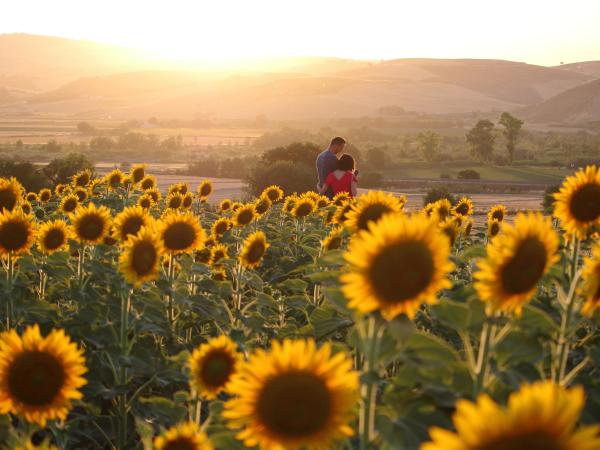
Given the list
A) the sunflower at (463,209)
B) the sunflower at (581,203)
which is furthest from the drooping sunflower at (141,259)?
the sunflower at (463,209)

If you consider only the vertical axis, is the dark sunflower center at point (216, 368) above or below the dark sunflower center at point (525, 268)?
below

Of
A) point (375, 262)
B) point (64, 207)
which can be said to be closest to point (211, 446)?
point (375, 262)

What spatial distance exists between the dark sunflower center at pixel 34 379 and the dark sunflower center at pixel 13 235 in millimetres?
2290

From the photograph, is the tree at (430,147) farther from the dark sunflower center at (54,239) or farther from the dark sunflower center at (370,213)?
the dark sunflower center at (370,213)

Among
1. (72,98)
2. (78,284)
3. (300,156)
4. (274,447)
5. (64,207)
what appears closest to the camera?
(274,447)

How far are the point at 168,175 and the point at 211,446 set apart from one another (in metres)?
42.0

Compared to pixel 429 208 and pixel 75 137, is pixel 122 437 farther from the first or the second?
pixel 75 137

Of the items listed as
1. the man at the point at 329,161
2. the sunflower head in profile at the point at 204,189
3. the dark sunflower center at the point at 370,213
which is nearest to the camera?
the dark sunflower center at the point at 370,213

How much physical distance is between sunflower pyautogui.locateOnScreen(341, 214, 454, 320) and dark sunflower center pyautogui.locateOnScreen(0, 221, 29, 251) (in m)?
3.23

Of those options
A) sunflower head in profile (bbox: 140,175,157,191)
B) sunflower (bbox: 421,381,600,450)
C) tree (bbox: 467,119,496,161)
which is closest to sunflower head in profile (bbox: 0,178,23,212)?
sunflower head in profile (bbox: 140,175,157,191)

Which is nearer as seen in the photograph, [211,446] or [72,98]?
[211,446]

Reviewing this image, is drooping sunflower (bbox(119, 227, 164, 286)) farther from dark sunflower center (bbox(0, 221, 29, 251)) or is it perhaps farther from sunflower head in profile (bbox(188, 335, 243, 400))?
sunflower head in profile (bbox(188, 335, 243, 400))

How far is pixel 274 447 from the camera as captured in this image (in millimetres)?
2111

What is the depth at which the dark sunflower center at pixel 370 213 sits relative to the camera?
396cm
